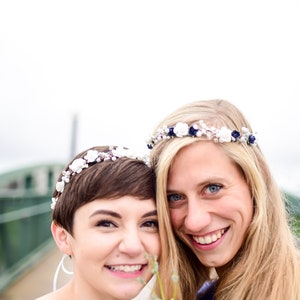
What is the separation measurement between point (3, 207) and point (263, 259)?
21.1 ft

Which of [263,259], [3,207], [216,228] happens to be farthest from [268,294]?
[3,207]

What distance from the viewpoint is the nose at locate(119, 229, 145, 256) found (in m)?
2.59

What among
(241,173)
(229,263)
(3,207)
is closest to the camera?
(241,173)

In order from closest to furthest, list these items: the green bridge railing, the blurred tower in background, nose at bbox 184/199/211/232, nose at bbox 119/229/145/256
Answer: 1. nose at bbox 119/229/145/256
2. nose at bbox 184/199/211/232
3. the green bridge railing
4. the blurred tower in background

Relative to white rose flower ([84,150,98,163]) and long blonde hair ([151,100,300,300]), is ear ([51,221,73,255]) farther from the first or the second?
long blonde hair ([151,100,300,300])

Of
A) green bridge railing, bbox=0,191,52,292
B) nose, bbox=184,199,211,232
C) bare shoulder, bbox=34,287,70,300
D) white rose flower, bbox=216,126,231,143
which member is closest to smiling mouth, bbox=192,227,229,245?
nose, bbox=184,199,211,232

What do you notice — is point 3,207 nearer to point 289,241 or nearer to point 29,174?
point 29,174

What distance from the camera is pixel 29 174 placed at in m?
12.1

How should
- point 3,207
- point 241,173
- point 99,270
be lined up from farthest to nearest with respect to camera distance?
point 3,207
point 241,173
point 99,270

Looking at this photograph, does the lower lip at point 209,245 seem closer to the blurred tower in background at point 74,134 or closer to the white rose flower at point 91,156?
the white rose flower at point 91,156

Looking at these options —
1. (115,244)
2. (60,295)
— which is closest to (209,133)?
(115,244)

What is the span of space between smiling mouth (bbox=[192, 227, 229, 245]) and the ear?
0.68 meters

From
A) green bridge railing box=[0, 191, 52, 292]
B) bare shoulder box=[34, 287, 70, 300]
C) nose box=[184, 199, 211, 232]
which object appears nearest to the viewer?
nose box=[184, 199, 211, 232]

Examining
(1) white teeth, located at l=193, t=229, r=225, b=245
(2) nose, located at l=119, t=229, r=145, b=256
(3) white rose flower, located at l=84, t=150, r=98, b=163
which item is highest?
(3) white rose flower, located at l=84, t=150, r=98, b=163
